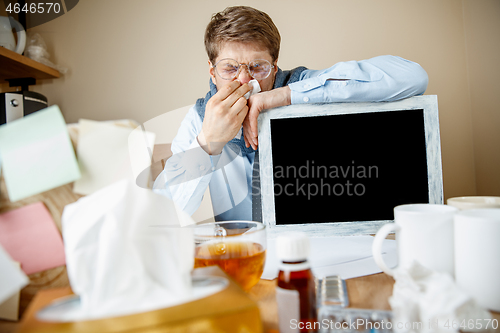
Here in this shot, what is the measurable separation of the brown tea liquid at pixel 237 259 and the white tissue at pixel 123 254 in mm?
96

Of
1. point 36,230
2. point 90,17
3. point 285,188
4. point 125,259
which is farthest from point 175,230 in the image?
point 90,17

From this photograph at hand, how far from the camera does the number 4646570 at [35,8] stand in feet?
4.96

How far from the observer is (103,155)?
1.20 ft

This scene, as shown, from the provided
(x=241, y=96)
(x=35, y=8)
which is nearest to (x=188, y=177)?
(x=241, y=96)

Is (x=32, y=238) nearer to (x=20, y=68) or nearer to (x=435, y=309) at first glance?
(x=435, y=309)

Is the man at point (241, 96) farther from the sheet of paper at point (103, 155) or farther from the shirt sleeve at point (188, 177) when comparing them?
the sheet of paper at point (103, 155)

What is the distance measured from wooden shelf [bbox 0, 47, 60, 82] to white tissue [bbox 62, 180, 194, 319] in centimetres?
129

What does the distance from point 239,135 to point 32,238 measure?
1.96 feet

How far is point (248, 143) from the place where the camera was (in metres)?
0.79

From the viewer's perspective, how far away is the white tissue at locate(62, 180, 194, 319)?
10.2 inches

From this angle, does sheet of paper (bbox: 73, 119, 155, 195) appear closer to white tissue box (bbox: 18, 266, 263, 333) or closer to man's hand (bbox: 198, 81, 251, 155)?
white tissue box (bbox: 18, 266, 263, 333)

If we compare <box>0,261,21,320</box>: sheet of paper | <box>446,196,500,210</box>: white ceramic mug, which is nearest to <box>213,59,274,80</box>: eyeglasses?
<box>446,196,500,210</box>: white ceramic mug

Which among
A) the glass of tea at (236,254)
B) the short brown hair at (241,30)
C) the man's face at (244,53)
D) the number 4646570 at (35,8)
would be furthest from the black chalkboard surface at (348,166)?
the number 4646570 at (35,8)

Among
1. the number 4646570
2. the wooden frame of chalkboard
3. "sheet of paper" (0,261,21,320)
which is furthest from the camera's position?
the number 4646570
